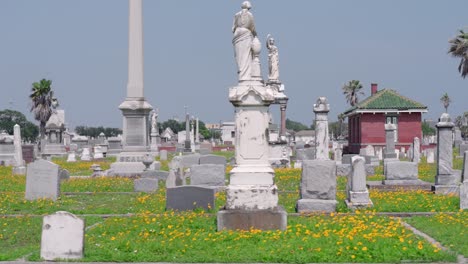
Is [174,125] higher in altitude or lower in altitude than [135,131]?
higher

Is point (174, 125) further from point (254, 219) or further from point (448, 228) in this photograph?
point (254, 219)

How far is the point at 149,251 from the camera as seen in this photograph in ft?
35.2

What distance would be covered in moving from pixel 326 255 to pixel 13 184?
65.4 feet

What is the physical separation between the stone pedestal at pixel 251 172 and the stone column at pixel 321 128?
1268 centimetres

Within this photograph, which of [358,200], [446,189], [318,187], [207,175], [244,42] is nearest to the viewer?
[244,42]

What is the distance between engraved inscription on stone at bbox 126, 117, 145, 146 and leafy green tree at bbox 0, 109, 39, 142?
368 ft

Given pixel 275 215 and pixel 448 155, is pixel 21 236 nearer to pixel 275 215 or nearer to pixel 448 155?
pixel 275 215

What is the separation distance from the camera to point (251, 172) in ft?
42.0

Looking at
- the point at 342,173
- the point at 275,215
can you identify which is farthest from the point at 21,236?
the point at 342,173

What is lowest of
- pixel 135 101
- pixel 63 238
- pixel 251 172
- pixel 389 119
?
pixel 63 238

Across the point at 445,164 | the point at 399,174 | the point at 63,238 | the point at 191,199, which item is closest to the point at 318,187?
the point at 191,199

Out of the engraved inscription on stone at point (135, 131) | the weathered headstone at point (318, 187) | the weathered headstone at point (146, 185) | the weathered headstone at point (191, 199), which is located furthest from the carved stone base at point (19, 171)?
the weathered headstone at point (318, 187)

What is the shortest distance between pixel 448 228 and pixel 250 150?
168 inches

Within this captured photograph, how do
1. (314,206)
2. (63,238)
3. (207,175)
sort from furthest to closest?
1. (207,175)
2. (314,206)
3. (63,238)
